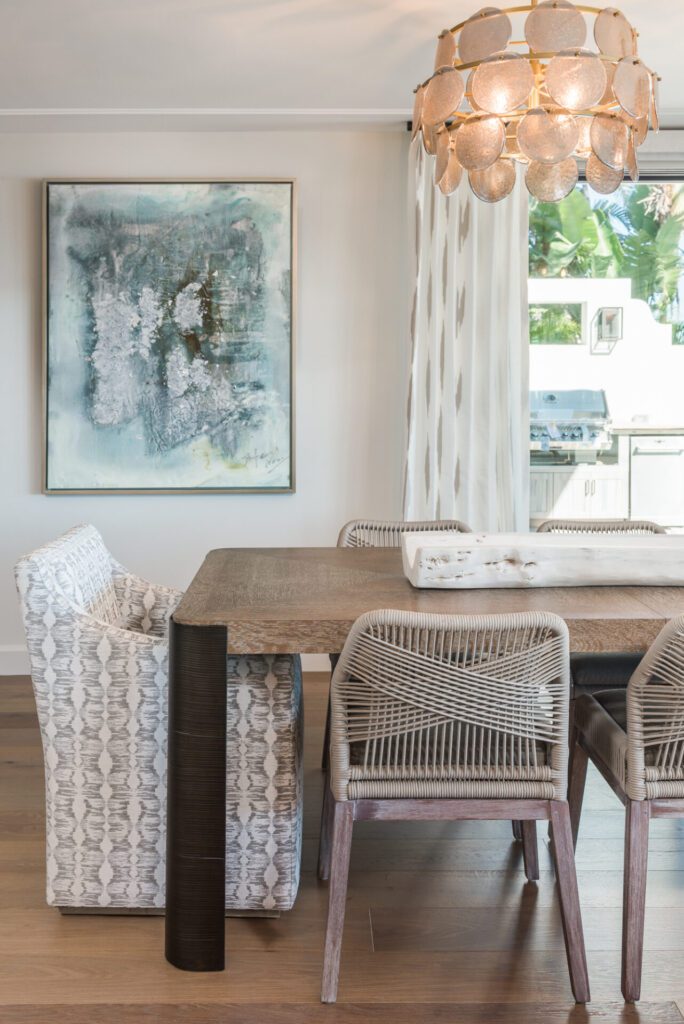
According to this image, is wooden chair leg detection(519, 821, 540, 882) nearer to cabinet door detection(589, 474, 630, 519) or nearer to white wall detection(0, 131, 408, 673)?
white wall detection(0, 131, 408, 673)

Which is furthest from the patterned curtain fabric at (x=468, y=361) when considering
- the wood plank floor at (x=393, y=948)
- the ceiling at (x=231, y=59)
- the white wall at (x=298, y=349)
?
the wood plank floor at (x=393, y=948)

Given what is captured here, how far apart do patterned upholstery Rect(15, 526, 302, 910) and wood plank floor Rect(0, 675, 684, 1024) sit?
0.11m

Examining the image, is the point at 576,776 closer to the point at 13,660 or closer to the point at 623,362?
the point at 623,362

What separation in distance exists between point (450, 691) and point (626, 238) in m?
3.17

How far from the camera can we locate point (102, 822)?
2.10 metres

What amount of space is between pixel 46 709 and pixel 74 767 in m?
0.15

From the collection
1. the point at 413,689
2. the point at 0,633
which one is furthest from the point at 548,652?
the point at 0,633

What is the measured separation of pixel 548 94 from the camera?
212 centimetres

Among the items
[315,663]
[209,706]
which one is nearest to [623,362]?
[315,663]

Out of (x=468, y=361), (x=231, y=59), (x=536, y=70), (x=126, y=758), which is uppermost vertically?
(x=231, y=59)

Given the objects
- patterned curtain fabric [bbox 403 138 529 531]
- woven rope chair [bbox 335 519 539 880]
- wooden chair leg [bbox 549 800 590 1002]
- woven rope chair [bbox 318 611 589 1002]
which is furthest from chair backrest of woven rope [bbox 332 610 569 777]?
patterned curtain fabric [bbox 403 138 529 531]

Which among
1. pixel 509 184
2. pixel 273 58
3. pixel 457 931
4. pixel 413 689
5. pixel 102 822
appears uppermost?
pixel 273 58

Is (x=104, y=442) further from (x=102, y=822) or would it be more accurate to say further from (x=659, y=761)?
(x=659, y=761)

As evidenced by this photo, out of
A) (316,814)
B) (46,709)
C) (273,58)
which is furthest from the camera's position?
(273,58)
